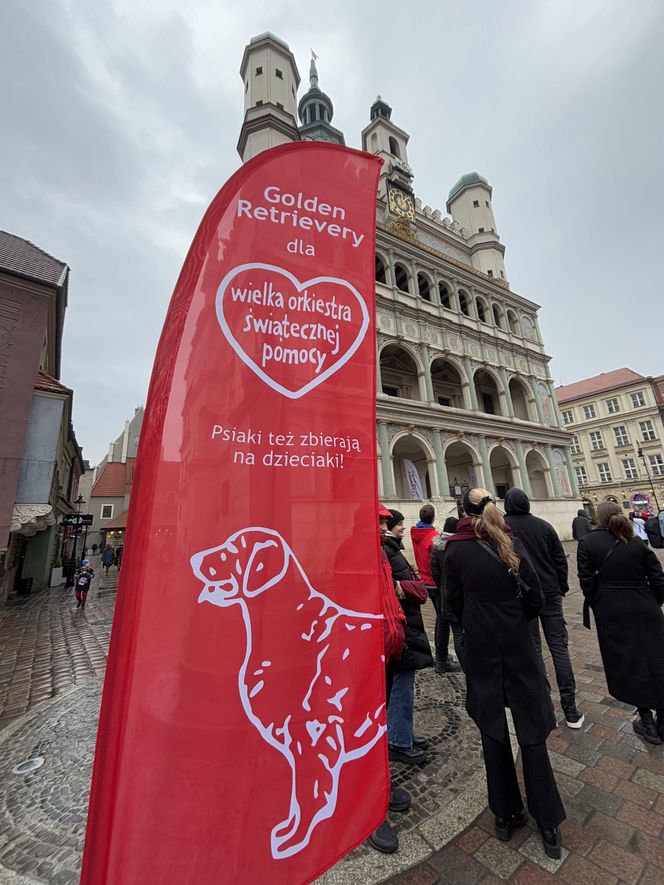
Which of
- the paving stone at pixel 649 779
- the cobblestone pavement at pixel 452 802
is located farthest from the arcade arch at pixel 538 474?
the paving stone at pixel 649 779

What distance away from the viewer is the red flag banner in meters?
1.10

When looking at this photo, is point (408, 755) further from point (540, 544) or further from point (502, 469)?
point (502, 469)

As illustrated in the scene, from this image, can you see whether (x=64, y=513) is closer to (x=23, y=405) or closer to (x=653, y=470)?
(x=23, y=405)

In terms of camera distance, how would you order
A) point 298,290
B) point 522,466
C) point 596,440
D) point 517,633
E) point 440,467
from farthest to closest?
point 596,440, point 522,466, point 440,467, point 517,633, point 298,290

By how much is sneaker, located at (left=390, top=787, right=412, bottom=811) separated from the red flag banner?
55.9 inches

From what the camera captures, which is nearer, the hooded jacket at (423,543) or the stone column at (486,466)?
the hooded jacket at (423,543)

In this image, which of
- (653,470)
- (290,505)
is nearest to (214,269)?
(290,505)

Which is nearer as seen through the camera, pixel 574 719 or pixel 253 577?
pixel 253 577

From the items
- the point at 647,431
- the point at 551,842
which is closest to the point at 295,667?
the point at 551,842

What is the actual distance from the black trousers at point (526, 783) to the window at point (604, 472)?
4800 cm

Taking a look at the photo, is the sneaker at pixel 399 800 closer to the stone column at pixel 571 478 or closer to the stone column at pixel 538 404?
the stone column at pixel 571 478

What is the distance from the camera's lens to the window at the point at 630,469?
3839cm

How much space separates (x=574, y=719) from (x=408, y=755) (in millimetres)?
1575

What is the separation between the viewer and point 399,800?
2.47m
